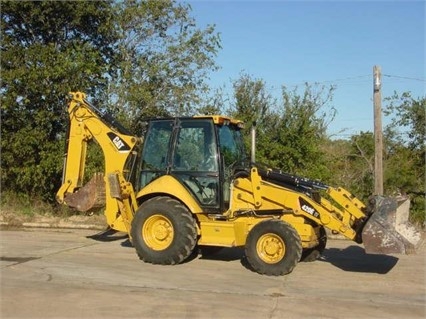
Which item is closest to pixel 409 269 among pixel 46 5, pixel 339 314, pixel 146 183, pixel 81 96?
pixel 339 314

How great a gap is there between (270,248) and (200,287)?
1455 millimetres

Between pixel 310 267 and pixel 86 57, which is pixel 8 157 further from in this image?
pixel 310 267

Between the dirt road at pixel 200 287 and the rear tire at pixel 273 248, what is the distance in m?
0.18

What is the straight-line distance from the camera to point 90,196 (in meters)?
10.0

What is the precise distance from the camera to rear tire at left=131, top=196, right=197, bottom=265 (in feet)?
29.1

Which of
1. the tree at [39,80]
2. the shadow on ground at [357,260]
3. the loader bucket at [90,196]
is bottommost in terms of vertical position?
the shadow on ground at [357,260]

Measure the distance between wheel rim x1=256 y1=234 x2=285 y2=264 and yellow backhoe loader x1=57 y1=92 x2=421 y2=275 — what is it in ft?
0.05

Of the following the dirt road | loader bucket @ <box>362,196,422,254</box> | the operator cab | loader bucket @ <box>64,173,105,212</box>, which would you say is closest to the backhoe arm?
loader bucket @ <box>64,173,105,212</box>

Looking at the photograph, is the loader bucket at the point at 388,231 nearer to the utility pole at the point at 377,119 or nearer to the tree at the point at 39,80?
the utility pole at the point at 377,119

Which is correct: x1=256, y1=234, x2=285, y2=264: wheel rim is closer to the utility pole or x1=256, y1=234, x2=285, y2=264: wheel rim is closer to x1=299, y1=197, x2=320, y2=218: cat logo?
x1=299, y1=197, x2=320, y2=218: cat logo

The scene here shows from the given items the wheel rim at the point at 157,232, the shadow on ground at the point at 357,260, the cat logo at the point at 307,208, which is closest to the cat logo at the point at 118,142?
the wheel rim at the point at 157,232

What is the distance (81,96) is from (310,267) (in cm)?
527

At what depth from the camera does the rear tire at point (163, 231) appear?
350 inches

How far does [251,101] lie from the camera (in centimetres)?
1673
